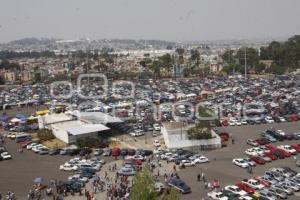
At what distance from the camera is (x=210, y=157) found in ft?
51.4

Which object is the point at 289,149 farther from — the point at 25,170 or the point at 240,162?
the point at 25,170

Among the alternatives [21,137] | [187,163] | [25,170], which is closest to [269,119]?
[187,163]

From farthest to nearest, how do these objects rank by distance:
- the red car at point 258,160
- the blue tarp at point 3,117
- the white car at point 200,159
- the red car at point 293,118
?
the blue tarp at point 3,117, the red car at point 293,118, the white car at point 200,159, the red car at point 258,160

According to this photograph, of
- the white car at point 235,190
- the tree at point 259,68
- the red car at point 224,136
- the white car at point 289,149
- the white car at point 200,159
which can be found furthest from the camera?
the tree at point 259,68

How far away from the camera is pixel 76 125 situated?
63.4 ft

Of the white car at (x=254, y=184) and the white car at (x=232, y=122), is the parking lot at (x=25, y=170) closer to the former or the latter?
the white car at (x=254, y=184)

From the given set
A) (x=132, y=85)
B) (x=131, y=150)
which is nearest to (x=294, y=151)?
(x=131, y=150)

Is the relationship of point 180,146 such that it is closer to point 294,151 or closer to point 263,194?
point 294,151

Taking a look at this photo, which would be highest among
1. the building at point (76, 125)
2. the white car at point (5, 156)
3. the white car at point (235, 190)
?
the building at point (76, 125)

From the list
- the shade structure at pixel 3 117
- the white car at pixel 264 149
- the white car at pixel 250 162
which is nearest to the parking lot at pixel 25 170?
the white car at pixel 250 162

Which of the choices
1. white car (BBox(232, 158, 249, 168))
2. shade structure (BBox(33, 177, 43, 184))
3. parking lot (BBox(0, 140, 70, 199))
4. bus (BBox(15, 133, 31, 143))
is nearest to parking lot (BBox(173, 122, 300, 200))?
white car (BBox(232, 158, 249, 168))

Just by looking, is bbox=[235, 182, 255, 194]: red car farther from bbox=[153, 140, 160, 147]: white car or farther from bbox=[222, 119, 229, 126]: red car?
bbox=[222, 119, 229, 126]: red car

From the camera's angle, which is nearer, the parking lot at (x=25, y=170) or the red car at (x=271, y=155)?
the parking lot at (x=25, y=170)

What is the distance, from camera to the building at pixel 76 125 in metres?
18.2
